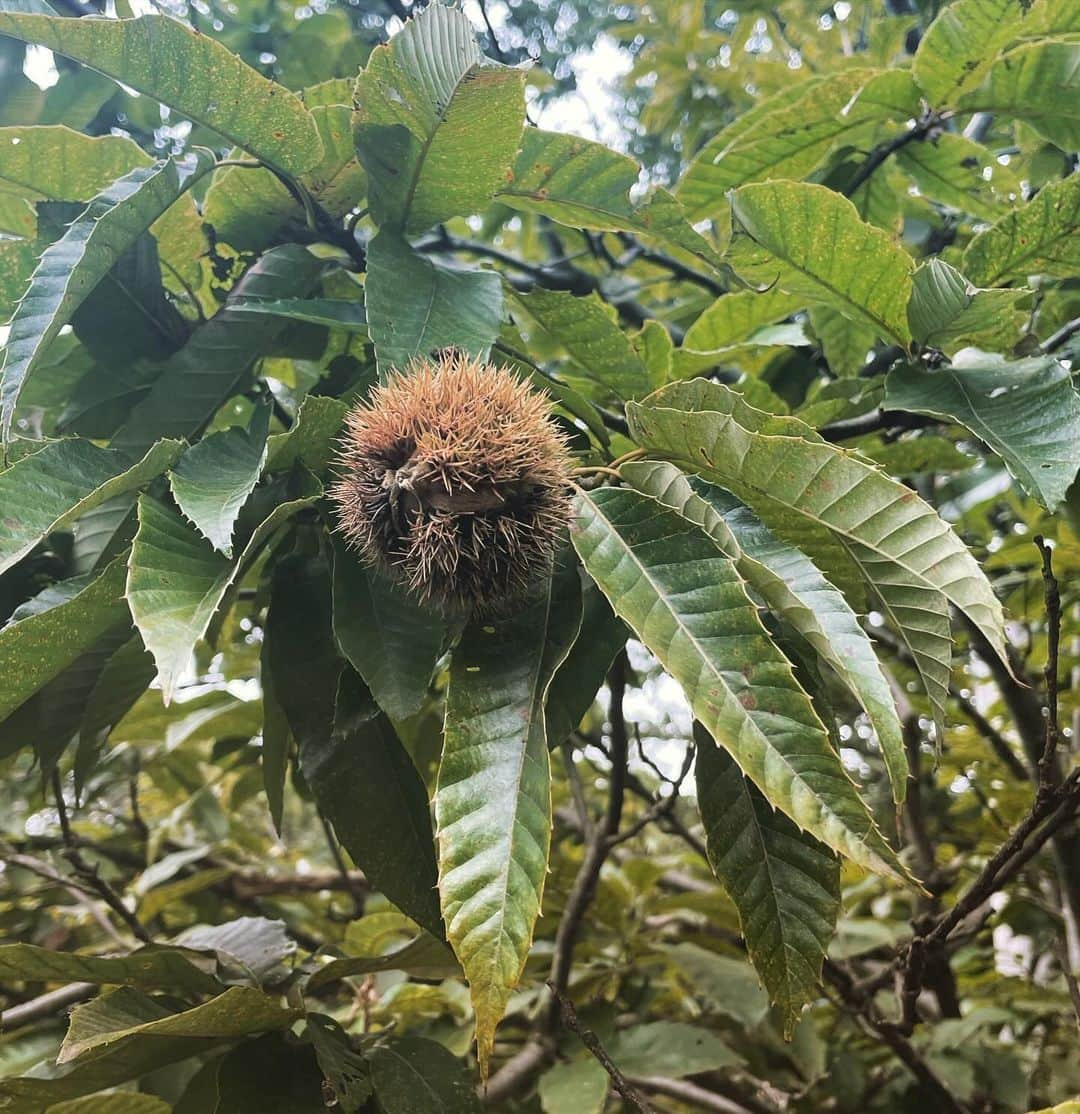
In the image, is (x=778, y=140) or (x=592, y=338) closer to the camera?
(x=592, y=338)

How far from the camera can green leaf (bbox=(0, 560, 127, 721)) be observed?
0.69 m

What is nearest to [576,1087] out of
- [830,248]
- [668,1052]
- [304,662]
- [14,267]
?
[668,1052]

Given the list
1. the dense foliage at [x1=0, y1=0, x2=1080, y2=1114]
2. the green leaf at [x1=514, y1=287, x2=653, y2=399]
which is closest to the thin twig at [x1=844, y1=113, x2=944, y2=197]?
the dense foliage at [x1=0, y1=0, x2=1080, y2=1114]

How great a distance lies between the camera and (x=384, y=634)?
0.76 metres

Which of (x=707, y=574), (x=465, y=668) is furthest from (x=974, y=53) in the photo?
(x=465, y=668)

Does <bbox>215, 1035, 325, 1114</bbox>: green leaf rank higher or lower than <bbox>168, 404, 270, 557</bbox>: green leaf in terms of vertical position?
lower

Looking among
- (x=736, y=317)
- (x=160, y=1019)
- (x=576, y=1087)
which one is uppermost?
(x=736, y=317)

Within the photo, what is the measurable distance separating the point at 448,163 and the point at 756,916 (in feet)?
2.32

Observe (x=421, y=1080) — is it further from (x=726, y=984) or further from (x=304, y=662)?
(x=726, y=984)

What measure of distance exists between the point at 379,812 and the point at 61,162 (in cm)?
73

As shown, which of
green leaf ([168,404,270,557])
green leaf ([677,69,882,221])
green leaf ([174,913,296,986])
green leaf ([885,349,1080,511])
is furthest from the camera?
green leaf ([677,69,882,221])

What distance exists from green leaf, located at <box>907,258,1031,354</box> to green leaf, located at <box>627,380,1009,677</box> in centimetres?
26

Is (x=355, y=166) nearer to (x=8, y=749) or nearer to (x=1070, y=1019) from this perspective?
(x=8, y=749)

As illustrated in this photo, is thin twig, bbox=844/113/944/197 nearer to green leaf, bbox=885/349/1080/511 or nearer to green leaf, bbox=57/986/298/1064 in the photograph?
green leaf, bbox=885/349/1080/511
